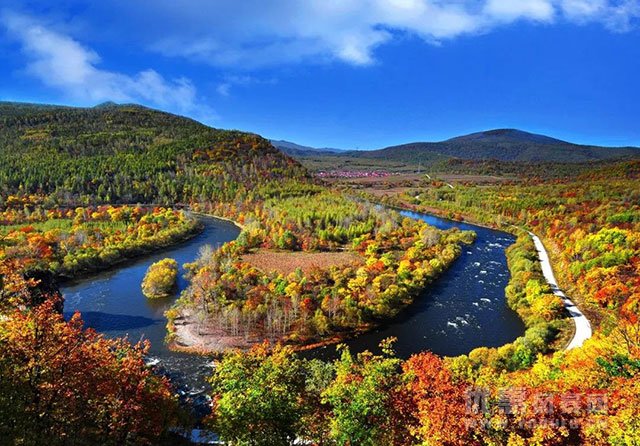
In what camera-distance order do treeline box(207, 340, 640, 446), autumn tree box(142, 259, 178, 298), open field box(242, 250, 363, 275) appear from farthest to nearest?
open field box(242, 250, 363, 275)
autumn tree box(142, 259, 178, 298)
treeline box(207, 340, 640, 446)

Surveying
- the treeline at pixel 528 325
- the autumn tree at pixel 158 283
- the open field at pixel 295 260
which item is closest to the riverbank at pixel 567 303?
the treeline at pixel 528 325

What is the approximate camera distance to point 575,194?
13062cm

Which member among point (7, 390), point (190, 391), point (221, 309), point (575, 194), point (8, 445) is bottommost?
point (190, 391)

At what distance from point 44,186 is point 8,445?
14879cm

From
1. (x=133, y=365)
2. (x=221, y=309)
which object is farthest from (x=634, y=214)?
(x=133, y=365)

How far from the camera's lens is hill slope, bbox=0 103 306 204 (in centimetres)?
13803

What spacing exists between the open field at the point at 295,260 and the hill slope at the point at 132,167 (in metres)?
66.3

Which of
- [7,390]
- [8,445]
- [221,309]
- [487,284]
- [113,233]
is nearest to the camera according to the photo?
[8,445]

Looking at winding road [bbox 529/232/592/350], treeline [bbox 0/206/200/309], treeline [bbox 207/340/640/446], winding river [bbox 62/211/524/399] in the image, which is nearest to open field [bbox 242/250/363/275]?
winding river [bbox 62/211/524/399]

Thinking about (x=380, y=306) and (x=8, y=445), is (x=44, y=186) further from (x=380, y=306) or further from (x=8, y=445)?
(x=8, y=445)

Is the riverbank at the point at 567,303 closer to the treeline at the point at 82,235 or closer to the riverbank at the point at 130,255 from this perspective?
the treeline at the point at 82,235

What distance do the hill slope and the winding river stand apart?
234 feet

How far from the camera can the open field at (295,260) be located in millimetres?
69625

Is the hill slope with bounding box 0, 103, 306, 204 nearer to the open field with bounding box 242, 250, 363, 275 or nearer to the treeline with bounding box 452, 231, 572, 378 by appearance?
the open field with bounding box 242, 250, 363, 275
